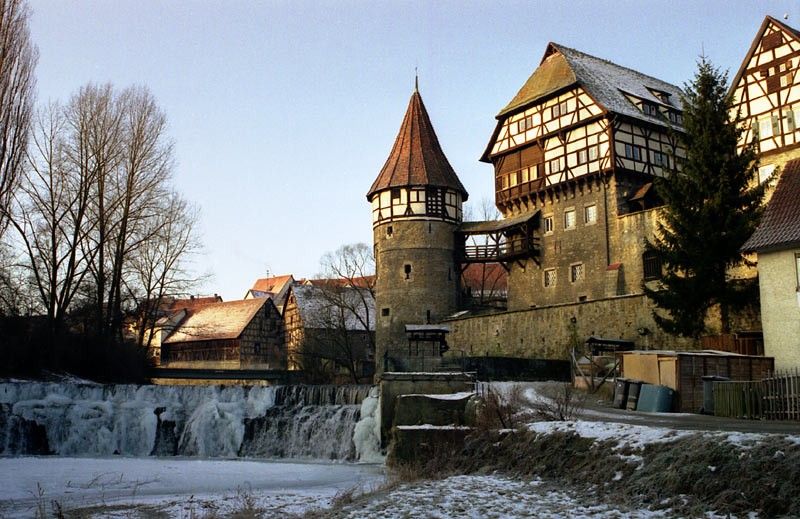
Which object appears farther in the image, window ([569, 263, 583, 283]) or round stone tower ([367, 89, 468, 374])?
round stone tower ([367, 89, 468, 374])

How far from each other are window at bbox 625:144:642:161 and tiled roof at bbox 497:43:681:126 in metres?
1.40

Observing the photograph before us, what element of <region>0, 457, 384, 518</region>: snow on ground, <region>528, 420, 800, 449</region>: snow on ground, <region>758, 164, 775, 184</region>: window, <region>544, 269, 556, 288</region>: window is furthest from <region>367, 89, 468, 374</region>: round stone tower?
<region>528, 420, 800, 449</region>: snow on ground

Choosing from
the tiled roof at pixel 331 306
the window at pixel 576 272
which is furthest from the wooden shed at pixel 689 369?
the tiled roof at pixel 331 306

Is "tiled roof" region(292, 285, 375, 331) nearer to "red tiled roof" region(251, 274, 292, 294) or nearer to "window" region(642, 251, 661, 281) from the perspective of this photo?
"window" region(642, 251, 661, 281)

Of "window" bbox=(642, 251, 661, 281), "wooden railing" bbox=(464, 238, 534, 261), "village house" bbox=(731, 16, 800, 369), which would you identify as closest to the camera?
"village house" bbox=(731, 16, 800, 369)

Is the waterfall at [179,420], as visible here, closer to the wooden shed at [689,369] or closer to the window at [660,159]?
the wooden shed at [689,369]

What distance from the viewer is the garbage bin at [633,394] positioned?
835 inches

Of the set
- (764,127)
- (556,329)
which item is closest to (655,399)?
(556,329)

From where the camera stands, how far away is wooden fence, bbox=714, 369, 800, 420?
18.2 meters

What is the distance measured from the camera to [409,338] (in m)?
40.3

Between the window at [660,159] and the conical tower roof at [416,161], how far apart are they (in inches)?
418

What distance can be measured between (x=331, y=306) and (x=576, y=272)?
19375 millimetres

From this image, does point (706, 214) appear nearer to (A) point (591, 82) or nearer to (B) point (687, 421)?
(B) point (687, 421)

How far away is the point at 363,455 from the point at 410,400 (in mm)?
3853
